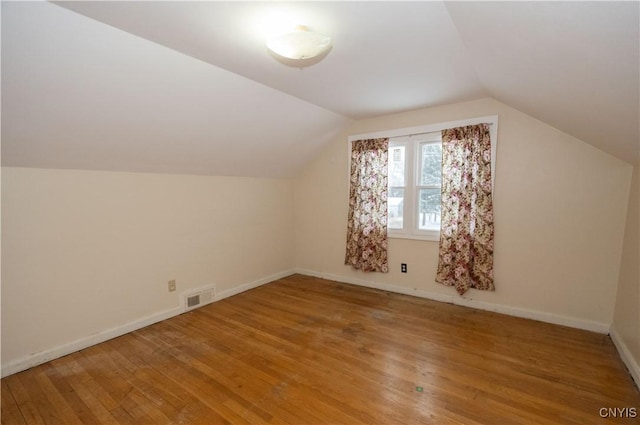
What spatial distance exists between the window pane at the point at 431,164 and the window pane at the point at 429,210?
13cm

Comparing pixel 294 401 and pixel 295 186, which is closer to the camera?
pixel 294 401

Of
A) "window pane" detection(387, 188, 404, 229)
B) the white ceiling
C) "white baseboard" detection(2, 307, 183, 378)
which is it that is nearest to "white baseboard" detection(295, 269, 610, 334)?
"window pane" detection(387, 188, 404, 229)

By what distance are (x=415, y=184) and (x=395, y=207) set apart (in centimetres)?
42

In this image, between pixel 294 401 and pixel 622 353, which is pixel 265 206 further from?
pixel 622 353

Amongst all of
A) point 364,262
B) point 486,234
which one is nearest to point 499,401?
point 486,234

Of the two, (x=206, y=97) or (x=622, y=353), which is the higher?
(x=206, y=97)

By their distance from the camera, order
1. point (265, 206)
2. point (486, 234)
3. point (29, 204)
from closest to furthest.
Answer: point (29, 204) < point (486, 234) < point (265, 206)

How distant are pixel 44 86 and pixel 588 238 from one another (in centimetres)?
457

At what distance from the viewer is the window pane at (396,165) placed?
3.84 meters

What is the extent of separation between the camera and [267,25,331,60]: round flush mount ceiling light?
1.66 meters

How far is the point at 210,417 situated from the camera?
5.73 ft

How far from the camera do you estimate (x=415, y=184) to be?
3.72m

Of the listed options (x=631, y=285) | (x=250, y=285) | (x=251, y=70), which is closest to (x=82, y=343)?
(x=250, y=285)

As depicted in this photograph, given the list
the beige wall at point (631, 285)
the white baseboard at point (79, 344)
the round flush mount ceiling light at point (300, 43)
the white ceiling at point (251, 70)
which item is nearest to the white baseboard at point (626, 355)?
the beige wall at point (631, 285)
